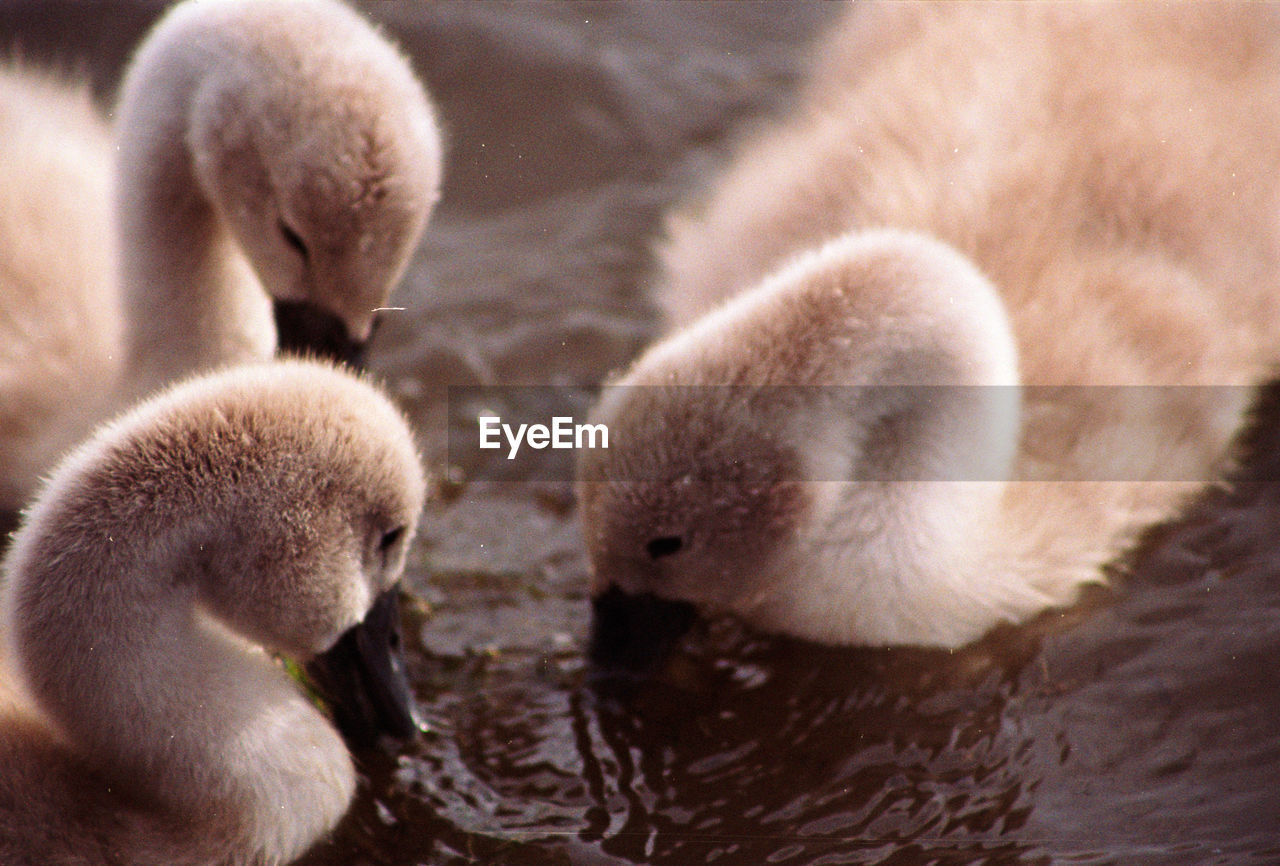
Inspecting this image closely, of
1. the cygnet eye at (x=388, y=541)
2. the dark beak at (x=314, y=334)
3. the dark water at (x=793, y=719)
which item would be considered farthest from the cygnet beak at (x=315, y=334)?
the cygnet eye at (x=388, y=541)

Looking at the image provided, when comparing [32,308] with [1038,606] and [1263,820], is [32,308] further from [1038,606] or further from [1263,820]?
[1263,820]

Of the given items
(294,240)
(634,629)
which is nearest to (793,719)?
(634,629)

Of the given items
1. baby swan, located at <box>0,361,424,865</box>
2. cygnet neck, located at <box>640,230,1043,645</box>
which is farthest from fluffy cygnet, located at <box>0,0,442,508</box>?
cygnet neck, located at <box>640,230,1043,645</box>

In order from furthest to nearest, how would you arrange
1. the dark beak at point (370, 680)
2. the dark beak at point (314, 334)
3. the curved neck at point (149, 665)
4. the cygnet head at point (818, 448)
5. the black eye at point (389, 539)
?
the dark beak at point (314, 334) < the cygnet head at point (818, 448) < the dark beak at point (370, 680) < the black eye at point (389, 539) < the curved neck at point (149, 665)

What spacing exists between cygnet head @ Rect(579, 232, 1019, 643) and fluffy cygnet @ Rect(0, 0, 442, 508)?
664mm

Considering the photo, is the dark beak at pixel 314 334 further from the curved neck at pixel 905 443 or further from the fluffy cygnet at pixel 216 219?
the curved neck at pixel 905 443

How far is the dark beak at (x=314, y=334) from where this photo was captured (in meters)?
3.23

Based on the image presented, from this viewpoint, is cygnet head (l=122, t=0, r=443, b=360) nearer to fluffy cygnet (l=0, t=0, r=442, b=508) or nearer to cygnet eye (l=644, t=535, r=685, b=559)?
fluffy cygnet (l=0, t=0, r=442, b=508)

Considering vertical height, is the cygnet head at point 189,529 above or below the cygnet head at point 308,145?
below

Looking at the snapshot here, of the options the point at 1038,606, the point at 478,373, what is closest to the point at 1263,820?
the point at 1038,606

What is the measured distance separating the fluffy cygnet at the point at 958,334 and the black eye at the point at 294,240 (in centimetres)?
75

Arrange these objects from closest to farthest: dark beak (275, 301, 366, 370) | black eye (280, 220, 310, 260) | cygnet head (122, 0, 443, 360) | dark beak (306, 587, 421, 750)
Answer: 1. dark beak (306, 587, 421, 750)
2. cygnet head (122, 0, 443, 360)
3. black eye (280, 220, 310, 260)
4. dark beak (275, 301, 366, 370)

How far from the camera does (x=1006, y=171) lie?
3.55 m

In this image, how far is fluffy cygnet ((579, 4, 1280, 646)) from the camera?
2898 millimetres
